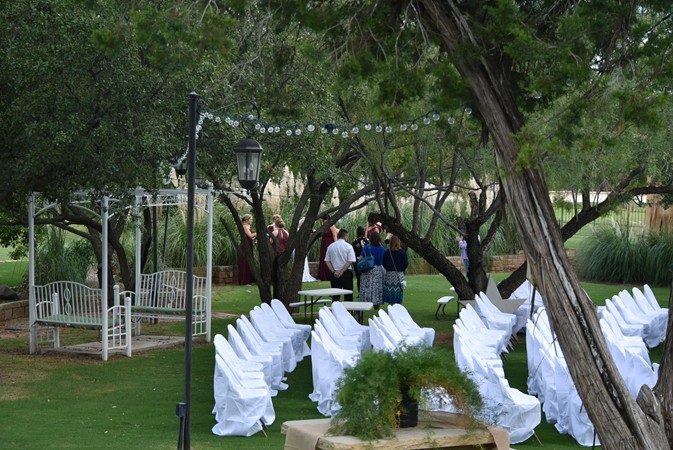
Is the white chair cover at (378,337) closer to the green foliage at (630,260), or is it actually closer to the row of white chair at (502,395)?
the row of white chair at (502,395)

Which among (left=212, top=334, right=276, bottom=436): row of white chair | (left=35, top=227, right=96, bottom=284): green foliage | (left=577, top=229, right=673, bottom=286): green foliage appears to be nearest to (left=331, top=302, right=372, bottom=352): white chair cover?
(left=212, top=334, right=276, bottom=436): row of white chair

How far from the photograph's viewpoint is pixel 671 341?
8.02 m

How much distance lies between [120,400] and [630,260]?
16.9 meters

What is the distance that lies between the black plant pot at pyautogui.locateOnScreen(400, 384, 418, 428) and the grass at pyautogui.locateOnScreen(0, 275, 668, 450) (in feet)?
10.0

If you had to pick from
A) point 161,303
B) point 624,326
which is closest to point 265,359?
point 161,303

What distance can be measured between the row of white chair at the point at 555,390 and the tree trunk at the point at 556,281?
197 centimetres

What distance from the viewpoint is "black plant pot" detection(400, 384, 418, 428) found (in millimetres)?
7070

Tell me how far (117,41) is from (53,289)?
268 inches

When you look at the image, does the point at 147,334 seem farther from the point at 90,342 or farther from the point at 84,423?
the point at 84,423

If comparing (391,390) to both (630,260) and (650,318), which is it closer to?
(650,318)

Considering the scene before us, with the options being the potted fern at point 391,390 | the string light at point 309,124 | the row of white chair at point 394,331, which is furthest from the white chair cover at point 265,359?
the potted fern at point 391,390

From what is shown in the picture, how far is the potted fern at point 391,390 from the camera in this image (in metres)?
6.87

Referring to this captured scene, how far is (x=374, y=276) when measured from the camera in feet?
64.1

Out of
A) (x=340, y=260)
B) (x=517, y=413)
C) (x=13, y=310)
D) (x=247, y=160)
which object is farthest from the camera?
(x=340, y=260)
